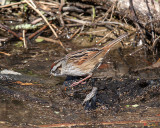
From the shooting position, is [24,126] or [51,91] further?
[51,91]

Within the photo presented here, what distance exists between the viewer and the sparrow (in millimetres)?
5117

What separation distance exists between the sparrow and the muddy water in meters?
0.19

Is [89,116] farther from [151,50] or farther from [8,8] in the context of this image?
[8,8]

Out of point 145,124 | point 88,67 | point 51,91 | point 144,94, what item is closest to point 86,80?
point 88,67

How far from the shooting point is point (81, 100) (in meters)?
4.26

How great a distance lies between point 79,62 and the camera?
5184mm

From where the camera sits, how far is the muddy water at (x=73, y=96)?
11.7ft

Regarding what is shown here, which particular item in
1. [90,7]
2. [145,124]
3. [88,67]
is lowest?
[145,124]

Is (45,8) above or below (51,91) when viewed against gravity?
above

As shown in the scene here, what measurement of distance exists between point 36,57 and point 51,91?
5.41 feet

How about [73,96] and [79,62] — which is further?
[79,62]

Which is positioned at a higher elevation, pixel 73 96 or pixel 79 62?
pixel 79 62

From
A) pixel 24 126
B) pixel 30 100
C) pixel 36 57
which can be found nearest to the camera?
pixel 24 126

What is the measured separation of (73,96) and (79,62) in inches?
36.7
